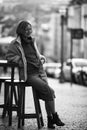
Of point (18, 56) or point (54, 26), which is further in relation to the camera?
point (54, 26)

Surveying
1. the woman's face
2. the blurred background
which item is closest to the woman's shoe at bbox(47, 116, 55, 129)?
the woman's face

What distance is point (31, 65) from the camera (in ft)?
30.8

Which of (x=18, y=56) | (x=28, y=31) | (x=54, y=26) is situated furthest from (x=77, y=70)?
(x=54, y=26)

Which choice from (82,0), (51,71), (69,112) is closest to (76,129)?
(69,112)

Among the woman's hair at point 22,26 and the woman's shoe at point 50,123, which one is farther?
the woman's hair at point 22,26

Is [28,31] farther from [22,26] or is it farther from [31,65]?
[31,65]

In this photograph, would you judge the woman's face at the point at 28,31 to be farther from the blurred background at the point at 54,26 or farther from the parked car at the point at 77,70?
the parked car at the point at 77,70

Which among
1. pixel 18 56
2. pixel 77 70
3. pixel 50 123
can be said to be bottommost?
pixel 77 70

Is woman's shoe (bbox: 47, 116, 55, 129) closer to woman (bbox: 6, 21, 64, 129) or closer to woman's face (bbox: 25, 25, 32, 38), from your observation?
woman (bbox: 6, 21, 64, 129)

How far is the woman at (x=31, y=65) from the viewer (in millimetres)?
9211

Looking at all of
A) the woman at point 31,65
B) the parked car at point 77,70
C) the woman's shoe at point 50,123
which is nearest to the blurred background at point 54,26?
the parked car at point 77,70

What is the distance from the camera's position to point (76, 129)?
8.92m

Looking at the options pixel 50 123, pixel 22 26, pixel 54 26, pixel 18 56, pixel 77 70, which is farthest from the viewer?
pixel 54 26

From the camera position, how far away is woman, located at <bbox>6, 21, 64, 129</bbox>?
921cm
